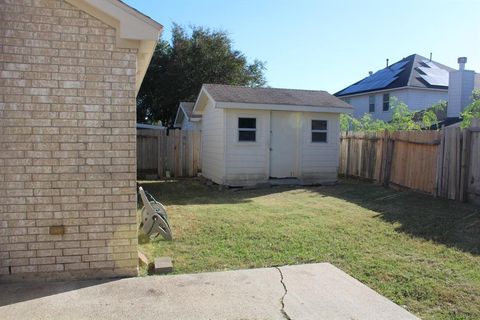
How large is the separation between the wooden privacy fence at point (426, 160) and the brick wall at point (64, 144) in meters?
7.83

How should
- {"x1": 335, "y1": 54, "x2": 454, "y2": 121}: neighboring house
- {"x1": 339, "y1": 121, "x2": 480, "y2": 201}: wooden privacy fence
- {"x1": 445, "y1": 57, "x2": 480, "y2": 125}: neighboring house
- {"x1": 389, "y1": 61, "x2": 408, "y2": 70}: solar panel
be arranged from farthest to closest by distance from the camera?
{"x1": 389, "y1": 61, "x2": 408, "y2": 70}: solar panel
{"x1": 335, "y1": 54, "x2": 454, "y2": 121}: neighboring house
{"x1": 445, "y1": 57, "x2": 480, "y2": 125}: neighboring house
{"x1": 339, "y1": 121, "x2": 480, "y2": 201}: wooden privacy fence

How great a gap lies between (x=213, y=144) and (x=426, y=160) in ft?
22.1

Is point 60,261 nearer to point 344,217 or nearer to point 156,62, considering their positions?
point 344,217

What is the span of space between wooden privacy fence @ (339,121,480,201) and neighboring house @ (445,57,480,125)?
888 centimetres

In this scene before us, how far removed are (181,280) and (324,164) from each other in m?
10.3

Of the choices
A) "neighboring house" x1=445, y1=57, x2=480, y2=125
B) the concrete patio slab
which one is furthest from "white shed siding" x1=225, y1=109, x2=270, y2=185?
"neighboring house" x1=445, y1=57, x2=480, y2=125

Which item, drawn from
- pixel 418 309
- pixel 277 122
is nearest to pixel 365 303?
pixel 418 309

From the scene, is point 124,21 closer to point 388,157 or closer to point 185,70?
point 388,157

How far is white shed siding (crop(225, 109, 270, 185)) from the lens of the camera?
13.4 meters

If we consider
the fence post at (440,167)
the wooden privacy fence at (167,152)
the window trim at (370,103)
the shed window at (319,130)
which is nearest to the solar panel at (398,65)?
the window trim at (370,103)

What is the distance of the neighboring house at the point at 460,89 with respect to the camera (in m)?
21.1

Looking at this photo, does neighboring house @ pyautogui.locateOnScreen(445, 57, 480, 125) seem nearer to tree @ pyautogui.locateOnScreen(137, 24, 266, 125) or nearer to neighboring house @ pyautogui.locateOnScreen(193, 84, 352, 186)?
neighboring house @ pyautogui.locateOnScreen(193, 84, 352, 186)

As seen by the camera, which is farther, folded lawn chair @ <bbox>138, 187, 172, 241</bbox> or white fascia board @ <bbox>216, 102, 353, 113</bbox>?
white fascia board @ <bbox>216, 102, 353, 113</bbox>

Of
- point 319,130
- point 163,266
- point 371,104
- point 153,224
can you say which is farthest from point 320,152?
point 371,104
